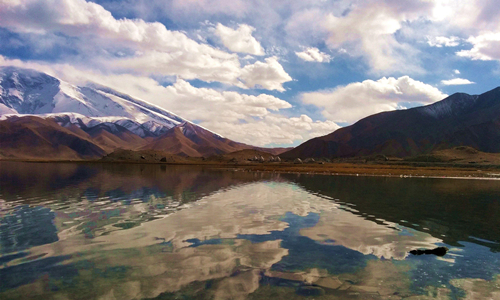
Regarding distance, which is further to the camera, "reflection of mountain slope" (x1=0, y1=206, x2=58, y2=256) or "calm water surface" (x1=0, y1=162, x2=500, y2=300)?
"reflection of mountain slope" (x1=0, y1=206, x2=58, y2=256)

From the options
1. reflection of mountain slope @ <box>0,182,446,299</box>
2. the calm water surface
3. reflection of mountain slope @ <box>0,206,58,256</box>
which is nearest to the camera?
the calm water surface

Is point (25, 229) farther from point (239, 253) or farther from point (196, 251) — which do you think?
point (239, 253)

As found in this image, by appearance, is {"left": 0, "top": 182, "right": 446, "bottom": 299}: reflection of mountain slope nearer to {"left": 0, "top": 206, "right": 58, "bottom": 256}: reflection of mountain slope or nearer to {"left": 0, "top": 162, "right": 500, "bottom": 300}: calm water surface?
{"left": 0, "top": 162, "right": 500, "bottom": 300}: calm water surface

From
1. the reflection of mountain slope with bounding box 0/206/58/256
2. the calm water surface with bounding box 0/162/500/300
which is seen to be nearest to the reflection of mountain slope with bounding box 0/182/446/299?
the calm water surface with bounding box 0/162/500/300

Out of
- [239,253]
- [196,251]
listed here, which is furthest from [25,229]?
[239,253]

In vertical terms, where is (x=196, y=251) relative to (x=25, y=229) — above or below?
below

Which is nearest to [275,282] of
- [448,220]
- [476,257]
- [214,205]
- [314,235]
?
[314,235]

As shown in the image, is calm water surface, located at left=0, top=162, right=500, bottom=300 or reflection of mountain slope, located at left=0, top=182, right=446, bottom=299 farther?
reflection of mountain slope, located at left=0, top=182, right=446, bottom=299

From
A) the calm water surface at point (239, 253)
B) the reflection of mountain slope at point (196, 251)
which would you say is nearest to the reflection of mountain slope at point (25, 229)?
the calm water surface at point (239, 253)

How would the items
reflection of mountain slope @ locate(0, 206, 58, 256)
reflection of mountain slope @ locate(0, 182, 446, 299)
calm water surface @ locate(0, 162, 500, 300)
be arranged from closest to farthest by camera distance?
calm water surface @ locate(0, 162, 500, 300)
reflection of mountain slope @ locate(0, 182, 446, 299)
reflection of mountain slope @ locate(0, 206, 58, 256)

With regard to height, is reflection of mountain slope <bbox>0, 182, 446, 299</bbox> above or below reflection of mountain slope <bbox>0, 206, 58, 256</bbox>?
below

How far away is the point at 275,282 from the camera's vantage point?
13.0 meters

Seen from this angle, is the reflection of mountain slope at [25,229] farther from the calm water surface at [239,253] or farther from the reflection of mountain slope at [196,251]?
the reflection of mountain slope at [196,251]

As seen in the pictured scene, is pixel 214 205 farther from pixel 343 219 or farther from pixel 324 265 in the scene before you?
pixel 324 265
